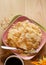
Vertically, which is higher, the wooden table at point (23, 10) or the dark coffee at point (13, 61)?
the wooden table at point (23, 10)

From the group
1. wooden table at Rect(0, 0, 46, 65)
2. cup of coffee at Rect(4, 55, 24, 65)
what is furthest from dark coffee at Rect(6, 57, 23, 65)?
wooden table at Rect(0, 0, 46, 65)

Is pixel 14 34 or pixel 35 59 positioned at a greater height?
pixel 14 34

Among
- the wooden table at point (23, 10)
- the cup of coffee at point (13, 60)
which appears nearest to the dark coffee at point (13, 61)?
the cup of coffee at point (13, 60)

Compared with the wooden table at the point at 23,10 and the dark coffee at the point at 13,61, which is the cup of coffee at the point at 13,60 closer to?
the dark coffee at the point at 13,61

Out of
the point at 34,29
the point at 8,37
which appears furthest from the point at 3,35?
the point at 34,29

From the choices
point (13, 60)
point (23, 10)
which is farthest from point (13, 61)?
point (23, 10)

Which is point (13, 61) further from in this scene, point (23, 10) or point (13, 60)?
point (23, 10)

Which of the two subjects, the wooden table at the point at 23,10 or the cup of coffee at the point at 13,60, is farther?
the wooden table at the point at 23,10

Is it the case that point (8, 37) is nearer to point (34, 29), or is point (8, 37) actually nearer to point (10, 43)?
point (10, 43)

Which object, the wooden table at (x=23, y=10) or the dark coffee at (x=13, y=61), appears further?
the wooden table at (x=23, y=10)
